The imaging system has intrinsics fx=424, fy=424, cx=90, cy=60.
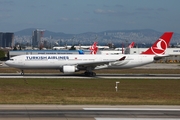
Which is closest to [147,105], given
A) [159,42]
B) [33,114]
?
[33,114]

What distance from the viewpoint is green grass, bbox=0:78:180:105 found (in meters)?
31.0

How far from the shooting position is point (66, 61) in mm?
56219

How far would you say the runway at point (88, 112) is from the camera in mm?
21203

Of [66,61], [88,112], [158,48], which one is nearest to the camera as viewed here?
[88,112]

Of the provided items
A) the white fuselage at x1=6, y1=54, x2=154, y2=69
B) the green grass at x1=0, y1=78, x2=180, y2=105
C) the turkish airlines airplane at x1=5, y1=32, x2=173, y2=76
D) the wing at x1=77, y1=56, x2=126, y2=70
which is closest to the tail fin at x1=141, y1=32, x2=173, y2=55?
the turkish airlines airplane at x1=5, y1=32, x2=173, y2=76

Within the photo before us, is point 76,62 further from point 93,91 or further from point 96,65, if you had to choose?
point 93,91

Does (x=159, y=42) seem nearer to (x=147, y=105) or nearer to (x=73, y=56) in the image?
(x=73, y=56)

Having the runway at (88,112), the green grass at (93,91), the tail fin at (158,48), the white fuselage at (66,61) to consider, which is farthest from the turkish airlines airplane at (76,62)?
the runway at (88,112)

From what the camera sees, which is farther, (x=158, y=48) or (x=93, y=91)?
(x=158, y=48)

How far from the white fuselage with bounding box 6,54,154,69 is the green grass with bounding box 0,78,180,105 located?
25.0ft

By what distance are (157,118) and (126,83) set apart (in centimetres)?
2485

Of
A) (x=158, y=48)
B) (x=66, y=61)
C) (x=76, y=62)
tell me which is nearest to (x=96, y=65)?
(x=76, y=62)

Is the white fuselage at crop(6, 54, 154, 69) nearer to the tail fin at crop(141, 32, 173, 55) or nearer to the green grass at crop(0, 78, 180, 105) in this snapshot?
the tail fin at crop(141, 32, 173, 55)

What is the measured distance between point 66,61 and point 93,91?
19.4 meters
